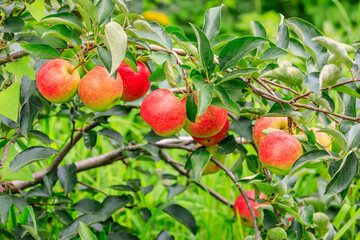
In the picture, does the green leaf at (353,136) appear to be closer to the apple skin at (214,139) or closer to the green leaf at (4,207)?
the apple skin at (214,139)

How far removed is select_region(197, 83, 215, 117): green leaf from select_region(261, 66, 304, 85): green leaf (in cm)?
10

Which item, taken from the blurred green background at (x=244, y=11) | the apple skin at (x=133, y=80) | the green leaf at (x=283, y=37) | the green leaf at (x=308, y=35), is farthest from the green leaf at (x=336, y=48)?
the blurred green background at (x=244, y=11)

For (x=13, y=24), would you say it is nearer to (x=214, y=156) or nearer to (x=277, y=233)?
(x=214, y=156)

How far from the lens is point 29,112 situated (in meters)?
0.85

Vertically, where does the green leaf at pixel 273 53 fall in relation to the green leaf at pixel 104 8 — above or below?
below

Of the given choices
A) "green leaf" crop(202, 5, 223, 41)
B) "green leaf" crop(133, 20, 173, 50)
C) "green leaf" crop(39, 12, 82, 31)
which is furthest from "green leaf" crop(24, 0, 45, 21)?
"green leaf" crop(202, 5, 223, 41)

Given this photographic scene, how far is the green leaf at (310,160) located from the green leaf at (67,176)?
606 mm

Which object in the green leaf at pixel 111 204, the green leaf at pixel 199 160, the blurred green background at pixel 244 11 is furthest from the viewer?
the blurred green background at pixel 244 11

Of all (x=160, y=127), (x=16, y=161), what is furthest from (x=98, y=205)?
(x=160, y=127)

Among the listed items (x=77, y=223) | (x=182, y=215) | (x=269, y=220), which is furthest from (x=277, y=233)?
(x=77, y=223)

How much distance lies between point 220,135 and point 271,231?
0.76ft

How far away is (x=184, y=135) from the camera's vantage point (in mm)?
1240

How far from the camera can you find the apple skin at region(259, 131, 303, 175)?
30.3 inches

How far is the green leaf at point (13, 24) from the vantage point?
0.84m
